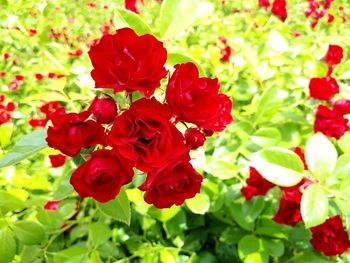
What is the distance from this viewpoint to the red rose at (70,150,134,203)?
2.00 ft

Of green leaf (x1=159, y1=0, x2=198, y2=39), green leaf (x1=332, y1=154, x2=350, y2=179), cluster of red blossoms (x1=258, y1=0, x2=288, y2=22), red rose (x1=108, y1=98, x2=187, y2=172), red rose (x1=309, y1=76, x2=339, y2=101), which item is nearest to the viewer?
red rose (x1=108, y1=98, x2=187, y2=172)

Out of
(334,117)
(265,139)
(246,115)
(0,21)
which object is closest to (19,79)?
(0,21)

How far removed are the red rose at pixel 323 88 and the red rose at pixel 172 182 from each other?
0.70 m

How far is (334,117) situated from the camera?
43.8 inches

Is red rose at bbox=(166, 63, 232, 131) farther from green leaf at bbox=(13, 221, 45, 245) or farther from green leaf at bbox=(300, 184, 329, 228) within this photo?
green leaf at bbox=(13, 221, 45, 245)

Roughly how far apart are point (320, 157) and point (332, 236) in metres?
0.22

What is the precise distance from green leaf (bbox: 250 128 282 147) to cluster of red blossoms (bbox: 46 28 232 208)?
55 centimetres

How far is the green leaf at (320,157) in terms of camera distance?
92 cm

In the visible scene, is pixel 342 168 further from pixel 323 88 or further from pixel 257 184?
pixel 323 88

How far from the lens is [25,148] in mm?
748

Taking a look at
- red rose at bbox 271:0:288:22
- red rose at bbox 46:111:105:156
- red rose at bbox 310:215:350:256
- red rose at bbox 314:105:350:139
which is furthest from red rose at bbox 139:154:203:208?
red rose at bbox 271:0:288:22

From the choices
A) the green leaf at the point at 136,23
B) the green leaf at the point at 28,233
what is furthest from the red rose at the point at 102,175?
the green leaf at the point at 28,233

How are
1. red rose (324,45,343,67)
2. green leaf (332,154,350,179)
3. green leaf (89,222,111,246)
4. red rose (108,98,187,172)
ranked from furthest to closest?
red rose (324,45,343,67) → green leaf (89,222,111,246) → green leaf (332,154,350,179) → red rose (108,98,187,172)

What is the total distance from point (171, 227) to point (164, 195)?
2.06 feet
